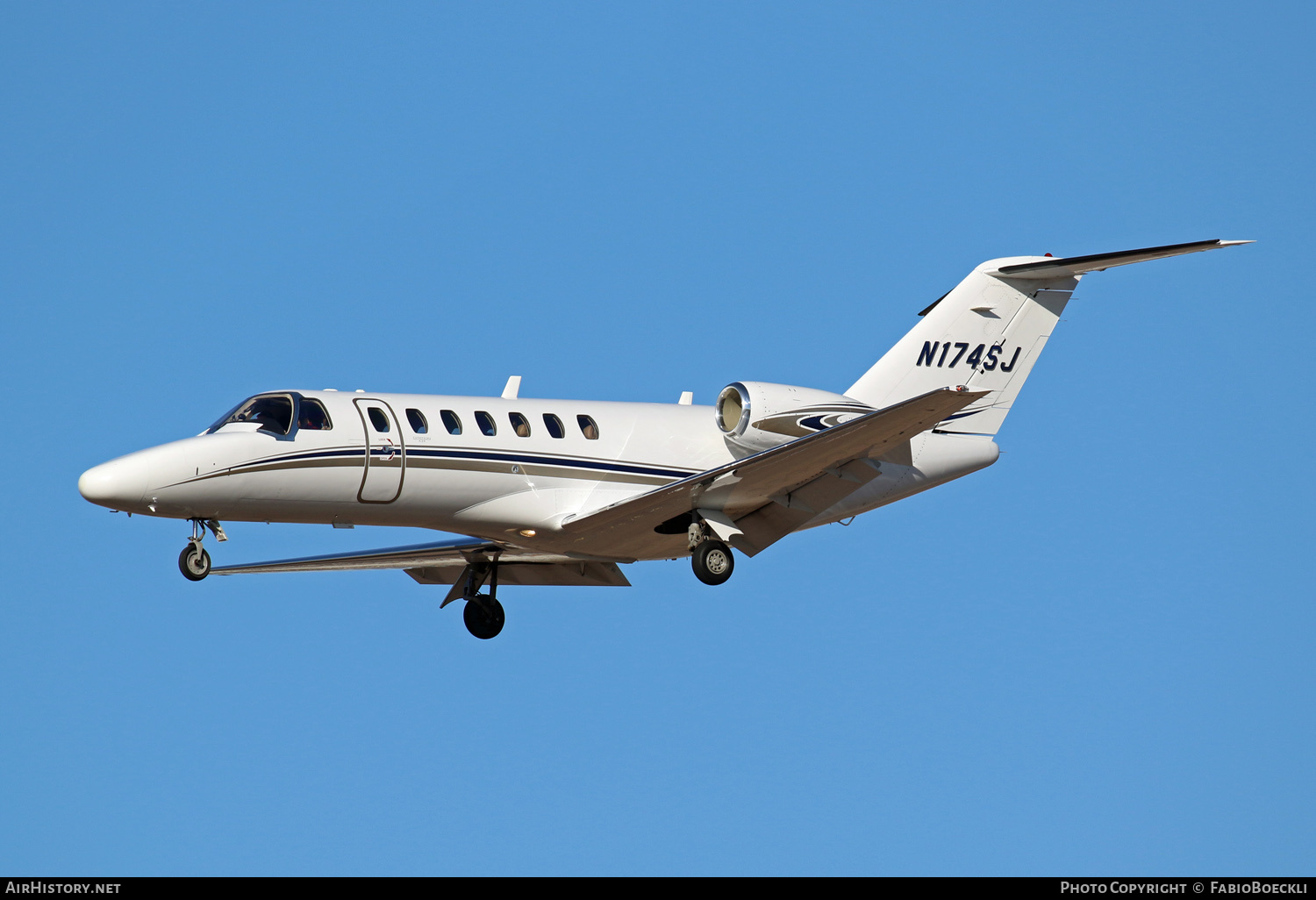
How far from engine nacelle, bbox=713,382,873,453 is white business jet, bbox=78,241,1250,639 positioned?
1.1 inches

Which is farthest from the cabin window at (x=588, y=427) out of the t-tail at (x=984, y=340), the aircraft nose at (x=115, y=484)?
the aircraft nose at (x=115, y=484)

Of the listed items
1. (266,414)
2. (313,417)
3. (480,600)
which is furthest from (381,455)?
(480,600)

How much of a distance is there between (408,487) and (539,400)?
2367 millimetres

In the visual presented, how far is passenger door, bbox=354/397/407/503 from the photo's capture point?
70.1 feet

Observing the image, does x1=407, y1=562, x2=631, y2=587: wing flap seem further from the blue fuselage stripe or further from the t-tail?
the t-tail

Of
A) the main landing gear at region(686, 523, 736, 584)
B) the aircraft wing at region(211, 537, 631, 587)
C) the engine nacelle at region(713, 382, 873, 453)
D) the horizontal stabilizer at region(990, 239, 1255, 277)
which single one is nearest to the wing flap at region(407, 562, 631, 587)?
the aircraft wing at region(211, 537, 631, 587)

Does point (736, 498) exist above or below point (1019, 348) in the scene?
below

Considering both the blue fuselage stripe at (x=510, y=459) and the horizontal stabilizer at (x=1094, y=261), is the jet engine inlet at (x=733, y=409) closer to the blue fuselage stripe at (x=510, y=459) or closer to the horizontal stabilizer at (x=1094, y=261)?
the blue fuselage stripe at (x=510, y=459)

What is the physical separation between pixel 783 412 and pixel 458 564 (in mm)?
5872
